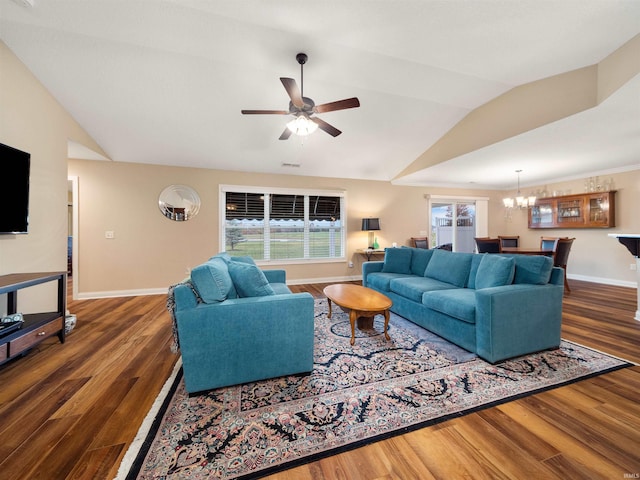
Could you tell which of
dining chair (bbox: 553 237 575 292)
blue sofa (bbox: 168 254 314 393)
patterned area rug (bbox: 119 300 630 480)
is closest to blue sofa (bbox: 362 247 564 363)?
patterned area rug (bbox: 119 300 630 480)

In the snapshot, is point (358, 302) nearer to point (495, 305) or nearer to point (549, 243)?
point (495, 305)

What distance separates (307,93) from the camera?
125 inches

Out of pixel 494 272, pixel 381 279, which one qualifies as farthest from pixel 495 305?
pixel 381 279

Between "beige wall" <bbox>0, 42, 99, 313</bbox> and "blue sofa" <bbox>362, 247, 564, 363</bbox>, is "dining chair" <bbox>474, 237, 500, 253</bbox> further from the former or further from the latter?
"beige wall" <bbox>0, 42, 99, 313</bbox>

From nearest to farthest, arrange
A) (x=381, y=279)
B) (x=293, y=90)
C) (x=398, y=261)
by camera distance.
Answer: (x=293, y=90) → (x=381, y=279) → (x=398, y=261)

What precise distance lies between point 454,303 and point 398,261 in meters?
1.55

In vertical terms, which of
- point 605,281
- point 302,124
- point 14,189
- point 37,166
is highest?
point 302,124

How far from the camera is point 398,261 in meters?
3.94

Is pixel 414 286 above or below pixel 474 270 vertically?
below

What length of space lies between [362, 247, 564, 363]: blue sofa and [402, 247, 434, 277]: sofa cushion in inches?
25.2

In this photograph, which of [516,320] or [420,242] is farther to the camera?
[420,242]

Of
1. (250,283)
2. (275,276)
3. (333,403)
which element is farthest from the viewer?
(275,276)

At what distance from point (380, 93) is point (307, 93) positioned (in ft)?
3.17

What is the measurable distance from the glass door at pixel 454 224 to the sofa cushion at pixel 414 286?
3.90 m
